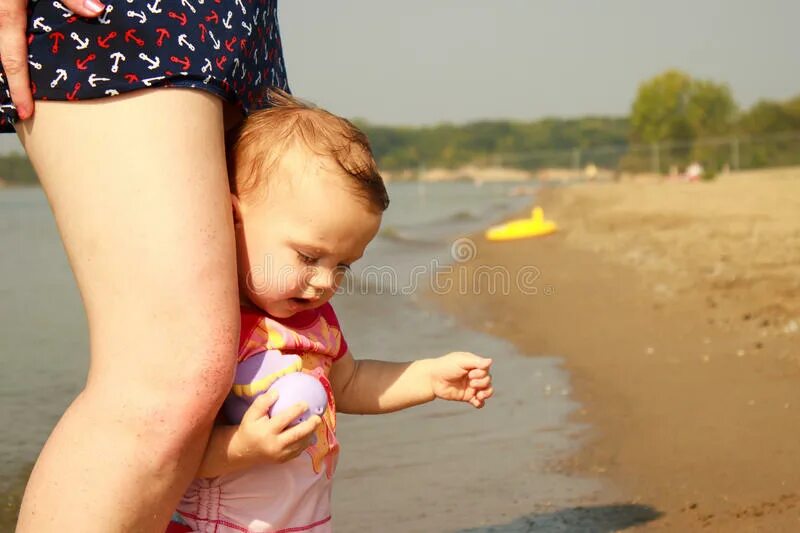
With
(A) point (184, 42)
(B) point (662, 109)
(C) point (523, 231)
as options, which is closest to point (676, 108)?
(B) point (662, 109)

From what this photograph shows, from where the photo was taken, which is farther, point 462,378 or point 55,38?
point 462,378

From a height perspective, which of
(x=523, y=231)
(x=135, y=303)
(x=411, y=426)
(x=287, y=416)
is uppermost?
(x=135, y=303)

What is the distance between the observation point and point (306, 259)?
79.9 inches

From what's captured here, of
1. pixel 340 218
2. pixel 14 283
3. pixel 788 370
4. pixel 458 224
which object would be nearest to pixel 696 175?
pixel 458 224

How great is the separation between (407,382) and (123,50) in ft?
3.33

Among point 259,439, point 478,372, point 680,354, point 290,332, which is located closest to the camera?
point 259,439

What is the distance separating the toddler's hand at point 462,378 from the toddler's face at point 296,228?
40 cm

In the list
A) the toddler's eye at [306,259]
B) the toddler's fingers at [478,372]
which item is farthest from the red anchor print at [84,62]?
the toddler's fingers at [478,372]

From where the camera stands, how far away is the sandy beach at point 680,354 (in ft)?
9.62

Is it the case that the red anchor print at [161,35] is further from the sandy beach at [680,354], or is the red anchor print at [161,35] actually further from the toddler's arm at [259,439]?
the sandy beach at [680,354]

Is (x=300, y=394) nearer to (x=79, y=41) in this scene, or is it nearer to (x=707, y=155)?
(x=79, y=41)

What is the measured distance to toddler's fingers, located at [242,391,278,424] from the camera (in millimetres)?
1847

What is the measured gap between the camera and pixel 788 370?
4.02 meters

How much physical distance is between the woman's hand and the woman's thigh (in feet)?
0.14
